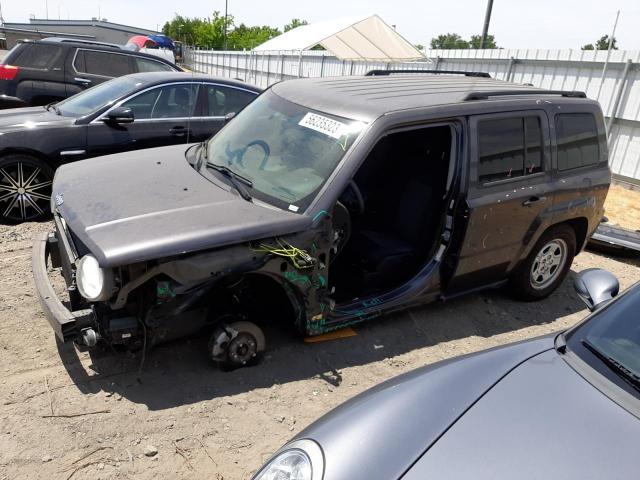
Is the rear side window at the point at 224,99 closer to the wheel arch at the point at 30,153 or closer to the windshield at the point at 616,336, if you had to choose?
the wheel arch at the point at 30,153

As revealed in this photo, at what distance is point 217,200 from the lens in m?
3.38

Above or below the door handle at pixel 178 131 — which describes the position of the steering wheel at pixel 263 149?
above

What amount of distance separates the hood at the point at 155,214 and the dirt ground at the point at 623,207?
22.8 feet

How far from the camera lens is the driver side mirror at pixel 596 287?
2.84 m

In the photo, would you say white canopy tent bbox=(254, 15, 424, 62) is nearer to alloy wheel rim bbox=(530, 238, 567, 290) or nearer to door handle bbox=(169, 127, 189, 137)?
door handle bbox=(169, 127, 189, 137)

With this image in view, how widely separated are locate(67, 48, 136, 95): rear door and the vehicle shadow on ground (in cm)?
619

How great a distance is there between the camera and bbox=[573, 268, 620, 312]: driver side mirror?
9.33 feet

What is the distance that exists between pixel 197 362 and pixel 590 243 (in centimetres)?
535

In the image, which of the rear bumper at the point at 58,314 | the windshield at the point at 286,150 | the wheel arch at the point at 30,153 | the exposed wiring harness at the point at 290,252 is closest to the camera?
the rear bumper at the point at 58,314

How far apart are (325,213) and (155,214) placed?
105 centimetres

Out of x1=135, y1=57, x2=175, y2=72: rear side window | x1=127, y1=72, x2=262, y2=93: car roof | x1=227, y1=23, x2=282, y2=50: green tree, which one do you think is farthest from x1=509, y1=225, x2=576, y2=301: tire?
x1=227, y1=23, x2=282, y2=50: green tree

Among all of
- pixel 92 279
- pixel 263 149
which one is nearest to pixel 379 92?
pixel 263 149

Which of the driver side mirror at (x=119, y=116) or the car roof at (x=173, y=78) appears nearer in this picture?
the driver side mirror at (x=119, y=116)

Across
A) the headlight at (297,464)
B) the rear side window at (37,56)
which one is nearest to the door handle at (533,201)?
the headlight at (297,464)
